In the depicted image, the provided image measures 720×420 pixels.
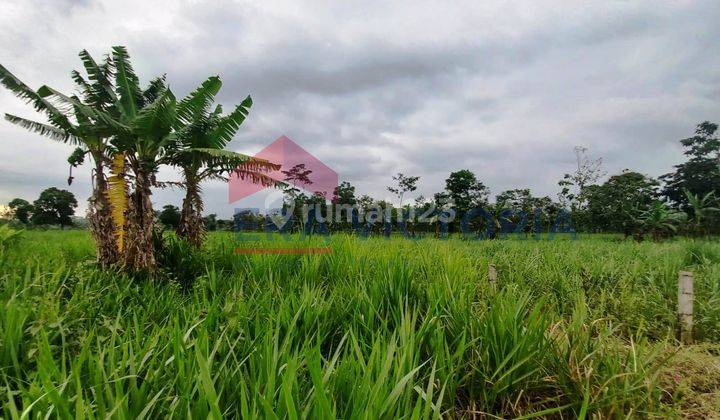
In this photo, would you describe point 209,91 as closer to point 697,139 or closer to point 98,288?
point 98,288

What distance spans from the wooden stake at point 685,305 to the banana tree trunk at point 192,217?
7247mm

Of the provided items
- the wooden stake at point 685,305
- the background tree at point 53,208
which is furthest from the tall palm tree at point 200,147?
the background tree at point 53,208

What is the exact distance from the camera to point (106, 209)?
5605 millimetres

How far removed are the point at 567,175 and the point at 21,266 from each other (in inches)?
1205

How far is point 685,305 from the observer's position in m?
3.83

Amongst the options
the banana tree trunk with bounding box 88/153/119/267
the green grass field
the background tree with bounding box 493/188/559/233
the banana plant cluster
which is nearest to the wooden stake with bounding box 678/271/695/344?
the green grass field

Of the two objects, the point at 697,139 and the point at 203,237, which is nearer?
the point at 203,237

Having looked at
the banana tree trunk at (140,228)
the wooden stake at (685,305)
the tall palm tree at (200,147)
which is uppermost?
the tall palm tree at (200,147)

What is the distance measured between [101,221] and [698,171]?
1892 inches

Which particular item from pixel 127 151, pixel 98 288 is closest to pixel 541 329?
pixel 98 288

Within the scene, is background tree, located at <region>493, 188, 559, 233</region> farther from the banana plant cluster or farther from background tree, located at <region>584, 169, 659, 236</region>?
the banana plant cluster

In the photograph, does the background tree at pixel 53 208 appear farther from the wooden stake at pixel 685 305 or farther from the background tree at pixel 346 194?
the wooden stake at pixel 685 305

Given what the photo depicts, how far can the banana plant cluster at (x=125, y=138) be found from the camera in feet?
17.2

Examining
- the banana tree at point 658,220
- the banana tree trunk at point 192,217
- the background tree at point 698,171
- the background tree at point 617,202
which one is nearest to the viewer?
the banana tree trunk at point 192,217
